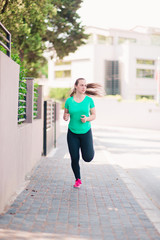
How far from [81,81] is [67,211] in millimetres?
2450

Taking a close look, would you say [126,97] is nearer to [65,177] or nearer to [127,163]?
[127,163]

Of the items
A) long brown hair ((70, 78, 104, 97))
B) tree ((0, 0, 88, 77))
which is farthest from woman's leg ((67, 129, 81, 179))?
tree ((0, 0, 88, 77))

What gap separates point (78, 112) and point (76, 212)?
1980mm

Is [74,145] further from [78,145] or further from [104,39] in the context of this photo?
[104,39]

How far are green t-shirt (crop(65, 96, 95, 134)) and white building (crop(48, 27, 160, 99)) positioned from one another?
39728mm

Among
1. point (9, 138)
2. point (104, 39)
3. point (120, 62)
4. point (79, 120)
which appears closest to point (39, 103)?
Answer: point (79, 120)

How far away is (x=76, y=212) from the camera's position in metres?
5.20

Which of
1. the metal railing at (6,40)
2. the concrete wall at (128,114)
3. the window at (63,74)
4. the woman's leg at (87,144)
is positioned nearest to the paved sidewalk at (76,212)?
the woman's leg at (87,144)

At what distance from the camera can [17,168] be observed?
675 centimetres

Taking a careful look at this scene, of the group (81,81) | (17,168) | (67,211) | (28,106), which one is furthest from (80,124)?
(28,106)

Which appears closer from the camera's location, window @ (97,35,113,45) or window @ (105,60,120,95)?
window @ (97,35,113,45)

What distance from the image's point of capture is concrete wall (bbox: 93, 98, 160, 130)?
35781mm

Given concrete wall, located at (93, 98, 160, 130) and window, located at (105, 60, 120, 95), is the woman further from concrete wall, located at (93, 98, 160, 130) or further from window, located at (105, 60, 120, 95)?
window, located at (105, 60, 120, 95)

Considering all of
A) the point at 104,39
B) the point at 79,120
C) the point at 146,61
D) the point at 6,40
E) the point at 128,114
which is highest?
the point at 104,39
